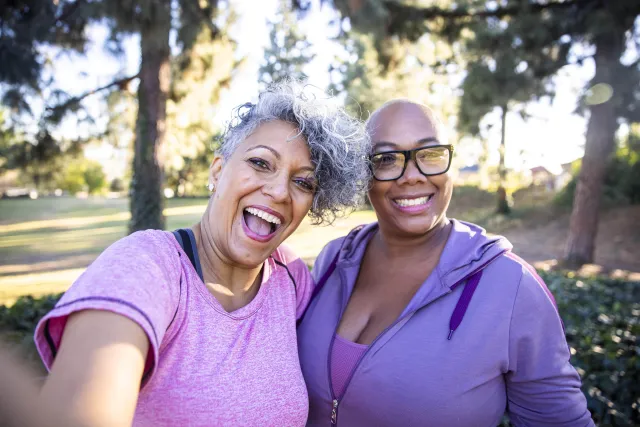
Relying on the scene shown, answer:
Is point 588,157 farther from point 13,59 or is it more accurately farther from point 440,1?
point 13,59

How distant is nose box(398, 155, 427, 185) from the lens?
7.27 feet

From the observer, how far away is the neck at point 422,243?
2301 millimetres

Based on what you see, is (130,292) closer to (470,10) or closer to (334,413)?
(334,413)

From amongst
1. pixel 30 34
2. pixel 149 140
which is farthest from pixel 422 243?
pixel 30 34

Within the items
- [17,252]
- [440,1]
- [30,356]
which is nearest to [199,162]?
[17,252]

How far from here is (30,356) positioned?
3.00 metres

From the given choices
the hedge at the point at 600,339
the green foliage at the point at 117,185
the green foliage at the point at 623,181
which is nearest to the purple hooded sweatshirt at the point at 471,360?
the hedge at the point at 600,339

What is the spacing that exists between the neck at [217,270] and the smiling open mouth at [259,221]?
0.16 metres

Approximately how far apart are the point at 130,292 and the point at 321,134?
42.0 inches

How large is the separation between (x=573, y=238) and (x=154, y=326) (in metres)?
11.0

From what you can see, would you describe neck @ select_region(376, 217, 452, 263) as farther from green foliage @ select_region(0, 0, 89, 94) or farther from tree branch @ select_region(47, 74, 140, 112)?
tree branch @ select_region(47, 74, 140, 112)

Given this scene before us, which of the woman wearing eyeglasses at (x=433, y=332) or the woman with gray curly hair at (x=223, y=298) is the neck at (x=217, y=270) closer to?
the woman with gray curly hair at (x=223, y=298)

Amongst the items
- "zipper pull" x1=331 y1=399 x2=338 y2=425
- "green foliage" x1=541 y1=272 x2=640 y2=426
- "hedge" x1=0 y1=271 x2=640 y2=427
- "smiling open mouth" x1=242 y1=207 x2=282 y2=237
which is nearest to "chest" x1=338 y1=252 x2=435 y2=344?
"zipper pull" x1=331 y1=399 x2=338 y2=425

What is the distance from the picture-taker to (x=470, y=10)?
9.48m
